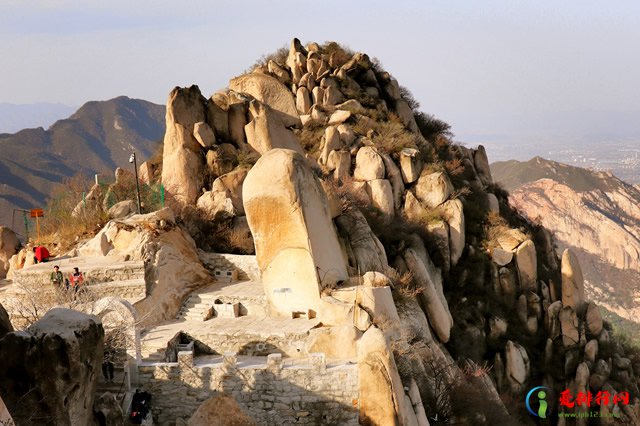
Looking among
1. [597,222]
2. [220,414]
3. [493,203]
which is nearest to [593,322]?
[493,203]

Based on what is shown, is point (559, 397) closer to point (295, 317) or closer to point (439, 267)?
point (439, 267)

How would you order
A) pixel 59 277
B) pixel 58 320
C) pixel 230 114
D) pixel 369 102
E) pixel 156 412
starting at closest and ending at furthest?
1. pixel 58 320
2. pixel 156 412
3. pixel 59 277
4. pixel 230 114
5. pixel 369 102

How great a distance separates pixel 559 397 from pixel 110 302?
17778mm

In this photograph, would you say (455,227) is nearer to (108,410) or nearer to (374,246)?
(374,246)

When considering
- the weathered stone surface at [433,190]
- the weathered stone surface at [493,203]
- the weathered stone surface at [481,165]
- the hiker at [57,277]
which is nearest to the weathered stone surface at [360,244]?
the weathered stone surface at [433,190]

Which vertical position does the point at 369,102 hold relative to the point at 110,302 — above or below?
above

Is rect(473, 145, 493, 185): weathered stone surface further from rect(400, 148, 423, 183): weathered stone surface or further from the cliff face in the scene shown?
rect(400, 148, 423, 183): weathered stone surface

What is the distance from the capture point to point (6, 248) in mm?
23156

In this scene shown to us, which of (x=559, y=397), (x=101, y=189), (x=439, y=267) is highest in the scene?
(x=101, y=189)

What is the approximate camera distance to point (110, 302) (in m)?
14.6

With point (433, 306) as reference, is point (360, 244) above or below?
above

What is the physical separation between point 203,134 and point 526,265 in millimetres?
13210

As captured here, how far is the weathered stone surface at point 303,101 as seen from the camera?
104 feet

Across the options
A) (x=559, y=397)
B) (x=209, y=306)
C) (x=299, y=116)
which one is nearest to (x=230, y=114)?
(x=299, y=116)
